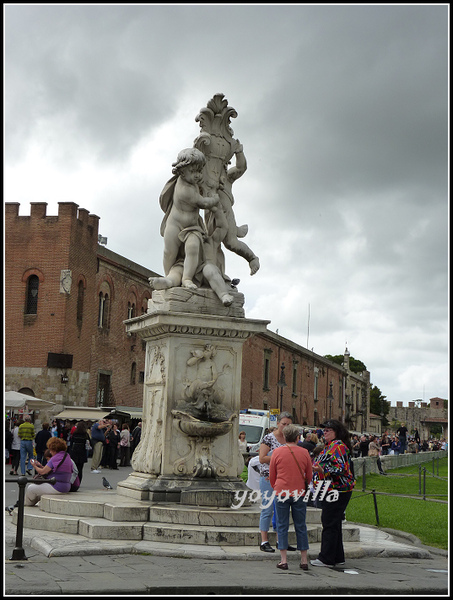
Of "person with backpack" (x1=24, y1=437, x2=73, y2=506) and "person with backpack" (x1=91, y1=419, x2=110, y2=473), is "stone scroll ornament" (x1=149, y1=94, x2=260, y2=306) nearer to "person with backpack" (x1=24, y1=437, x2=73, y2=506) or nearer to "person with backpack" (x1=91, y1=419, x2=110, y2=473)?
"person with backpack" (x1=24, y1=437, x2=73, y2=506)

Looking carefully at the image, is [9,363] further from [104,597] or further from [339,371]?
[339,371]

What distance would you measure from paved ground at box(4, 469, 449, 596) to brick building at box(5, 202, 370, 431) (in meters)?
28.3

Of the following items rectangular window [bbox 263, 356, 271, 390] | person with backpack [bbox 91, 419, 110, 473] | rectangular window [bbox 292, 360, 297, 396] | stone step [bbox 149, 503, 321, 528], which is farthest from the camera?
rectangular window [bbox 292, 360, 297, 396]

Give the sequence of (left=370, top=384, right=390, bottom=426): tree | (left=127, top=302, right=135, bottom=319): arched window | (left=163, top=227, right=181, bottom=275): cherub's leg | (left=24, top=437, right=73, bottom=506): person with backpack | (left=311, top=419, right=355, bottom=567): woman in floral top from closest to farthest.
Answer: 1. (left=311, top=419, right=355, bottom=567): woman in floral top
2. (left=24, top=437, right=73, bottom=506): person with backpack
3. (left=163, top=227, right=181, bottom=275): cherub's leg
4. (left=127, top=302, right=135, bottom=319): arched window
5. (left=370, top=384, right=390, bottom=426): tree

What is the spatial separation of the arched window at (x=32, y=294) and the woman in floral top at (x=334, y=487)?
31.0m

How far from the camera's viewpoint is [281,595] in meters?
6.27

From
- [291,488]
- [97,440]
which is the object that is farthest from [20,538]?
[97,440]

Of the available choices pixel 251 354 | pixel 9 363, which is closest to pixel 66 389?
pixel 9 363

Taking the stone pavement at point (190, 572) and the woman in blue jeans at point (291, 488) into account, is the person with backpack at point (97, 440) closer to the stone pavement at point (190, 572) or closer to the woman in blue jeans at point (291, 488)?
the stone pavement at point (190, 572)

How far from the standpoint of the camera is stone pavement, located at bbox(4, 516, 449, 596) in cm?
621

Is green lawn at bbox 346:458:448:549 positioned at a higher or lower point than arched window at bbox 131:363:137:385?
lower

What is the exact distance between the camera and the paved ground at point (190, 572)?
6.21 m

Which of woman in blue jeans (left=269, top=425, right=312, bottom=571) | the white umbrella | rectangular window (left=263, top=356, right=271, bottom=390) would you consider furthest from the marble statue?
rectangular window (left=263, top=356, right=271, bottom=390)

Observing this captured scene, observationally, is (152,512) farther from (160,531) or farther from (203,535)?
(203,535)
